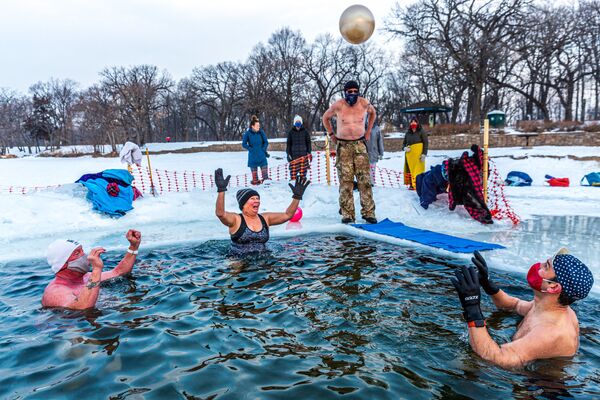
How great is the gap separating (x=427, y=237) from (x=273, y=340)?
3833 mm

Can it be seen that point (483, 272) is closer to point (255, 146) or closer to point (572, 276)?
point (572, 276)

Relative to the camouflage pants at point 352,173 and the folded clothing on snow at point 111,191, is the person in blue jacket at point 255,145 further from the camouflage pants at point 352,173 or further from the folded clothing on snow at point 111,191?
the camouflage pants at point 352,173

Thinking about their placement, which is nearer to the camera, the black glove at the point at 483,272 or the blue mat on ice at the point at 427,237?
the black glove at the point at 483,272

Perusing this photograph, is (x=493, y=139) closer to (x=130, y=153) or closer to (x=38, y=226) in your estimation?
(x=130, y=153)

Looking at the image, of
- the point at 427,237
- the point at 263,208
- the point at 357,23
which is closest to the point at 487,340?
the point at 427,237

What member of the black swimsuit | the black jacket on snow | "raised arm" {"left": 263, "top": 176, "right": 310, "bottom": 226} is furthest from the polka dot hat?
the black jacket on snow

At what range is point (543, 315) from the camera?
2701 mm

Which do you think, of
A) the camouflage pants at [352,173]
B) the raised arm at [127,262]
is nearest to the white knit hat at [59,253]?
the raised arm at [127,262]

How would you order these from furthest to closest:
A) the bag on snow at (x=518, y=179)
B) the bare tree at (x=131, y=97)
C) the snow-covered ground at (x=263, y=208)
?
the bare tree at (x=131, y=97), the bag on snow at (x=518, y=179), the snow-covered ground at (x=263, y=208)

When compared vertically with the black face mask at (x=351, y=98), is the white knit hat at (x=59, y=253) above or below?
below

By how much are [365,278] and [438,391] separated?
2052 mm

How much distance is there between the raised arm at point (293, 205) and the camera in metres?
5.41

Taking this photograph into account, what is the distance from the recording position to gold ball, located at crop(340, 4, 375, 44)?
765 cm

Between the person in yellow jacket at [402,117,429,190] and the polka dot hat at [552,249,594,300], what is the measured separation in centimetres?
672
